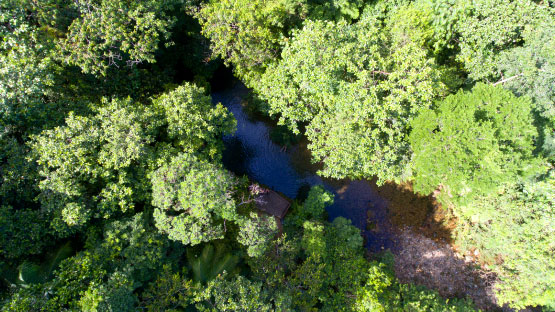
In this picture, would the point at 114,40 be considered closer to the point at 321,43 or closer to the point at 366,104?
the point at 321,43

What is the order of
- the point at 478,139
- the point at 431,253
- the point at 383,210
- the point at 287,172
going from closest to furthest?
the point at 478,139 < the point at 431,253 < the point at 383,210 < the point at 287,172

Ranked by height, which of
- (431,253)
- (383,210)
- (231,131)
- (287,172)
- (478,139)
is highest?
(478,139)

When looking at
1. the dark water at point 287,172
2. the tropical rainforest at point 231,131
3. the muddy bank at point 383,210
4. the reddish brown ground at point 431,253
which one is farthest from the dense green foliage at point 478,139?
the dark water at point 287,172

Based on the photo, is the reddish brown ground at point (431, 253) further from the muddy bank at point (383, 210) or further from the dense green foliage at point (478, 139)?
the dense green foliage at point (478, 139)

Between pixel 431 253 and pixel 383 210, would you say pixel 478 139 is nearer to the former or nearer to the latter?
pixel 383 210

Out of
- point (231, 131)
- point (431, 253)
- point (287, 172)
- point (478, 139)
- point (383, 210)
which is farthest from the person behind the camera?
point (287, 172)

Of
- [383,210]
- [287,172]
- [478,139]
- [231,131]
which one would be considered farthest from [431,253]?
[231,131]
